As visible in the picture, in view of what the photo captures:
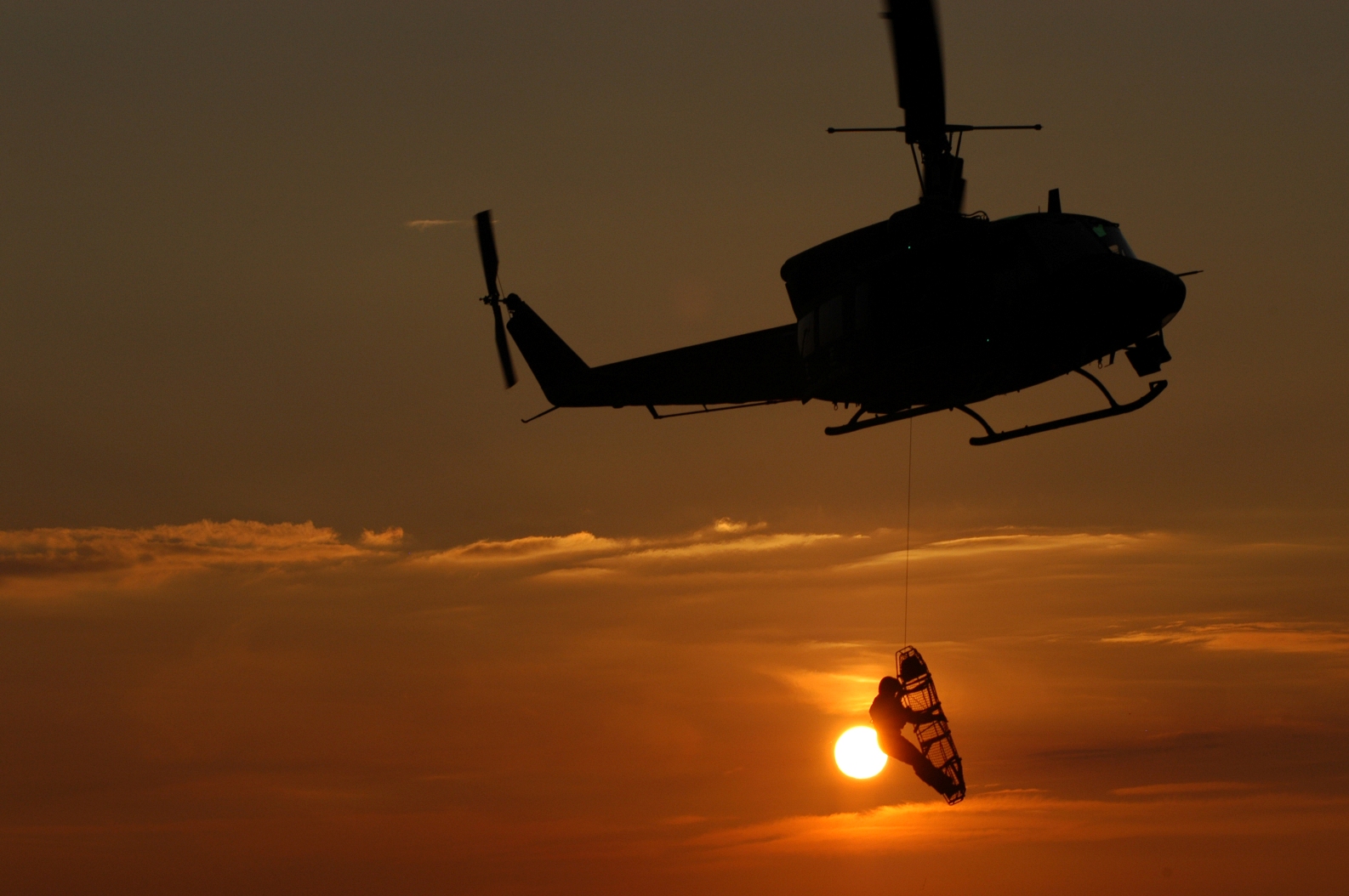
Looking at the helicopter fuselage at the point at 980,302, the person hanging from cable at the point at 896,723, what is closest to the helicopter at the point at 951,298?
the helicopter fuselage at the point at 980,302

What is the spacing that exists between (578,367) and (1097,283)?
13.5 m

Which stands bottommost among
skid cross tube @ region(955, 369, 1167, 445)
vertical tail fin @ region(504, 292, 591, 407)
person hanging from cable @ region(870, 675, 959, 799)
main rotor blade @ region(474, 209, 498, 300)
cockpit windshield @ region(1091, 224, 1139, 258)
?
person hanging from cable @ region(870, 675, 959, 799)

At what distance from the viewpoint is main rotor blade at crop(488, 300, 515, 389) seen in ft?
115

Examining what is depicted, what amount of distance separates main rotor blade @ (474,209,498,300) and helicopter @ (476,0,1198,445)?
10870 mm

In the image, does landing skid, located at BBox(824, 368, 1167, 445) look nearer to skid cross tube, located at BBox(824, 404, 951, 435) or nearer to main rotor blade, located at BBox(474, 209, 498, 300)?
skid cross tube, located at BBox(824, 404, 951, 435)

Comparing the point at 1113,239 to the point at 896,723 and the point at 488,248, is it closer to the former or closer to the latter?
the point at 896,723

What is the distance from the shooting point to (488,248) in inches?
1420

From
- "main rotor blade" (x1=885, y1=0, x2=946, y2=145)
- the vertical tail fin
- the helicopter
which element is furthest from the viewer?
the vertical tail fin

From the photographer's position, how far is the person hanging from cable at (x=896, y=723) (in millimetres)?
30828

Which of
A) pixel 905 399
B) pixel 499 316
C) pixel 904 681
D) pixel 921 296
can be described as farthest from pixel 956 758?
pixel 499 316

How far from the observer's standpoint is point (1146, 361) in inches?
994

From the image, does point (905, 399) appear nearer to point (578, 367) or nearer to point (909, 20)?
point (909, 20)

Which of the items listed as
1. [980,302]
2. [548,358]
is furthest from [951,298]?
[548,358]

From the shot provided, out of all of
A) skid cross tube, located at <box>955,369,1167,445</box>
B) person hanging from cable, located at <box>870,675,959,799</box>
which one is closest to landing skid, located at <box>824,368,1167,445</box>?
skid cross tube, located at <box>955,369,1167,445</box>
